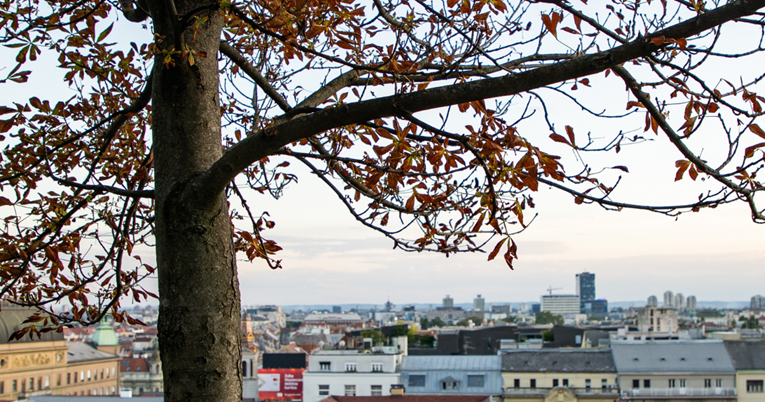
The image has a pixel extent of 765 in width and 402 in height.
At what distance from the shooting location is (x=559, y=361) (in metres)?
41.5

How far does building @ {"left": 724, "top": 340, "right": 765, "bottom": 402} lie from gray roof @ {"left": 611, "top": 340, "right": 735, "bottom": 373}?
1.83ft

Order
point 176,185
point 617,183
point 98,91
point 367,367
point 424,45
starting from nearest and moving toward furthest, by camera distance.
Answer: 1. point 176,185
2. point 617,183
3. point 424,45
4. point 98,91
5. point 367,367

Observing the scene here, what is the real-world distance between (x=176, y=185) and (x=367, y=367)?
43157 mm

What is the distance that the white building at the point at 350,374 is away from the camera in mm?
43406

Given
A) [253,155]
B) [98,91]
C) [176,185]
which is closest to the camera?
[253,155]

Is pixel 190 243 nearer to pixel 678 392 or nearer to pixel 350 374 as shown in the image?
pixel 350 374

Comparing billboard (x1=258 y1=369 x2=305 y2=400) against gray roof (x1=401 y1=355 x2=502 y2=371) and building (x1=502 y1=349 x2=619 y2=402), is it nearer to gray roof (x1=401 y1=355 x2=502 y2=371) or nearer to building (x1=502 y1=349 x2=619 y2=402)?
gray roof (x1=401 y1=355 x2=502 y2=371)

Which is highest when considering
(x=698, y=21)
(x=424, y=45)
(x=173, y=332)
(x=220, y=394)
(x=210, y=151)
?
(x=424, y=45)

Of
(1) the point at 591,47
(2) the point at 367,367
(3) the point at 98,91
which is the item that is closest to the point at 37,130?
(3) the point at 98,91

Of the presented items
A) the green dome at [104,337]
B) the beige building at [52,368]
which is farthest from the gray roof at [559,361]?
the green dome at [104,337]

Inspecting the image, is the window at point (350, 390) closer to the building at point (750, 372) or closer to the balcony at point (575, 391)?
the balcony at point (575, 391)

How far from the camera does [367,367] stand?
4469 cm

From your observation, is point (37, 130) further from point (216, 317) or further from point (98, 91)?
→ point (216, 317)

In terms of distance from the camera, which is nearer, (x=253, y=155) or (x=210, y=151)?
(x=253, y=155)
